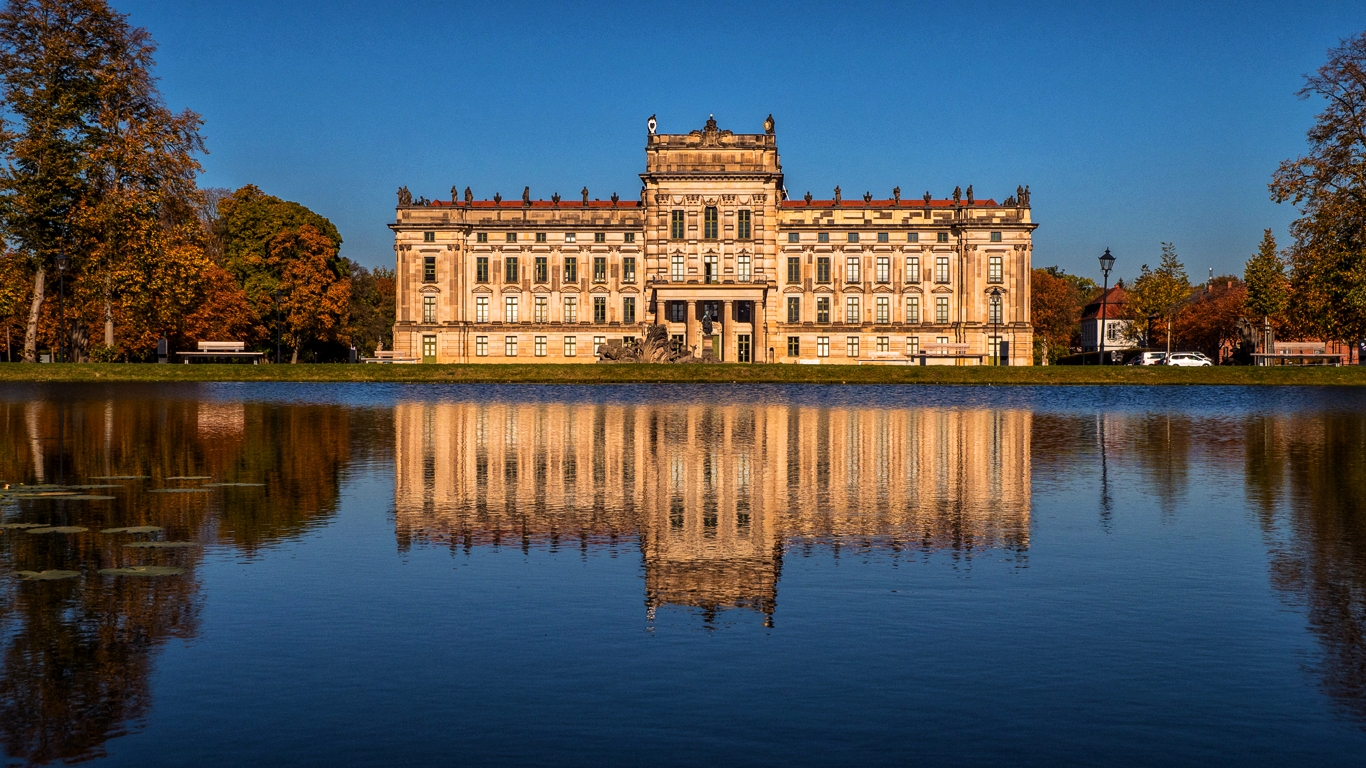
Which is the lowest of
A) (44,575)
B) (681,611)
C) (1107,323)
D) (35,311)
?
(681,611)

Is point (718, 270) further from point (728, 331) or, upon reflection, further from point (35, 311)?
point (35, 311)

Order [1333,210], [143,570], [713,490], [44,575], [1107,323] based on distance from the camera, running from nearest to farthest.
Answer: [44,575] < [143,570] < [713,490] < [1333,210] < [1107,323]

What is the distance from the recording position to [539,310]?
350 ft

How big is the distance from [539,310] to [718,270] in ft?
52.3

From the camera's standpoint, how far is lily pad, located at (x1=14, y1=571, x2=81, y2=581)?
11.0 meters

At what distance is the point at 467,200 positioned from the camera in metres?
106

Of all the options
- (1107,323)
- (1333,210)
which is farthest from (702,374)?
(1107,323)

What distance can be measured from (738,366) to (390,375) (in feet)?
64.9

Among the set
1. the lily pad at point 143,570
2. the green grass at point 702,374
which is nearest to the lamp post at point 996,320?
the green grass at point 702,374

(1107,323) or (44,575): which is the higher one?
(1107,323)

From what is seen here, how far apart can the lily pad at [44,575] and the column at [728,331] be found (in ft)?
298

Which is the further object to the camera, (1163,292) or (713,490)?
(1163,292)

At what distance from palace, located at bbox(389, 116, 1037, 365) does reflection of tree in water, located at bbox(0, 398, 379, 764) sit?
70.3 meters

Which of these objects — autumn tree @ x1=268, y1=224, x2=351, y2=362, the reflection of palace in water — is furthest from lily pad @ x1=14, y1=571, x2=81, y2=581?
autumn tree @ x1=268, y1=224, x2=351, y2=362
